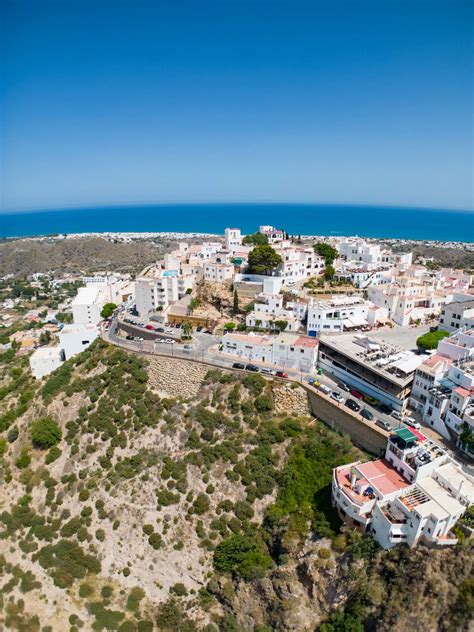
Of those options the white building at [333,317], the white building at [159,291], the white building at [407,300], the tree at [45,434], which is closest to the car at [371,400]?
the white building at [333,317]

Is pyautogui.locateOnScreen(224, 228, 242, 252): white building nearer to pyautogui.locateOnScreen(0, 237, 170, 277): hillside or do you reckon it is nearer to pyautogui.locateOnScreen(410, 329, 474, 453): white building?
pyautogui.locateOnScreen(410, 329, 474, 453): white building

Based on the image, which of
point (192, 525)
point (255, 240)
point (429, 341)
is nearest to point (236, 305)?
point (429, 341)

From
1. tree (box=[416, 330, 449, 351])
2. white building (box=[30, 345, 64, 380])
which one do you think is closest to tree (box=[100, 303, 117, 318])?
white building (box=[30, 345, 64, 380])

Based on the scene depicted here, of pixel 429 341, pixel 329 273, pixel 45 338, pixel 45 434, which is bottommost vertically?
pixel 45 338

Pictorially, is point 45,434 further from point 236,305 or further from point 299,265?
point 299,265

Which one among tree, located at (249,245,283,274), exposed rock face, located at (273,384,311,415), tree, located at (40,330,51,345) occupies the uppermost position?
tree, located at (249,245,283,274)

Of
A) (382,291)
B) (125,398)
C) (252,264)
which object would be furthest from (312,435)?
(252,264)
